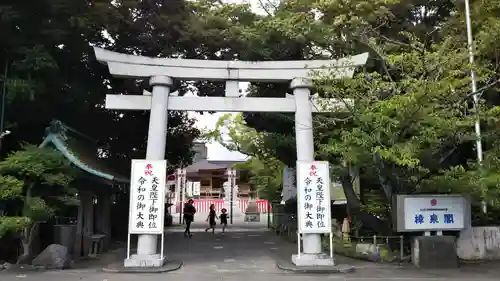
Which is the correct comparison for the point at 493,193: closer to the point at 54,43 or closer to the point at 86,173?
the point at 86,173

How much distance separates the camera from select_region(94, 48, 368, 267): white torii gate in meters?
13.2

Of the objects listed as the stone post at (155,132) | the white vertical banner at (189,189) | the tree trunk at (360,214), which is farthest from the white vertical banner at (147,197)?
the white vertical banner at (189,189)

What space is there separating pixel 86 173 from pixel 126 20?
641 centimetres

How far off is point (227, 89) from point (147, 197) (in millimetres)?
3968

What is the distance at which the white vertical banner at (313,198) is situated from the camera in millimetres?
12672

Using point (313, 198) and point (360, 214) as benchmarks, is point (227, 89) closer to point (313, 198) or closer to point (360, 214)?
point (313, 198)

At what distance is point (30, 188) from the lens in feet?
39.1

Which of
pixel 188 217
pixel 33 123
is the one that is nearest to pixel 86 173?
pixel 33 123

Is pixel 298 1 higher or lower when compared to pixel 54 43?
higher

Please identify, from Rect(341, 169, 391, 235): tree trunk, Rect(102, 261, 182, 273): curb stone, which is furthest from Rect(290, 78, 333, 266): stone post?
Rect(102, 261, 182, 273): curb stone

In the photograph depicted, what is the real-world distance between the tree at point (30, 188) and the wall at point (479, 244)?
38.0 ft

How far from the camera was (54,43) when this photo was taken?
563 inches

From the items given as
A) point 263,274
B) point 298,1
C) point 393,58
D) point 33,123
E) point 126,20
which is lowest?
point 263,274

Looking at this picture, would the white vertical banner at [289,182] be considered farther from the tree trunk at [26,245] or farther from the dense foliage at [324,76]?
the tree trunk at [26,245]
